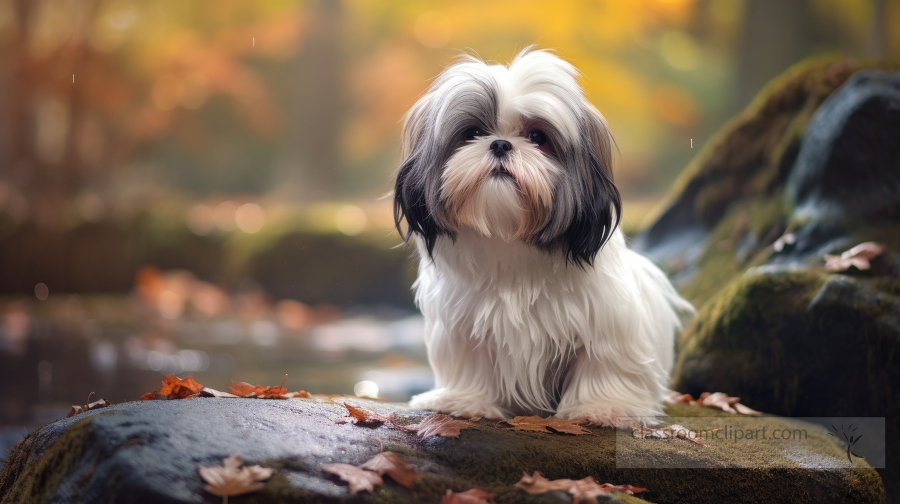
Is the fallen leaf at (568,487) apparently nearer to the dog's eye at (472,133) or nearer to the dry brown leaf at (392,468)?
the dry brown leaf at (392,468)

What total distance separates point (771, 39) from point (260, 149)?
40.1 ft

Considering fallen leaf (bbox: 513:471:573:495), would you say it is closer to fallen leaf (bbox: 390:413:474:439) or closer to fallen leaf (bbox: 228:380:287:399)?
fallen leaf (bbox: 390:413:474:439)

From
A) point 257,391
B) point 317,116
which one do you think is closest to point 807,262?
point 257,391

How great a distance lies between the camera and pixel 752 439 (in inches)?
134

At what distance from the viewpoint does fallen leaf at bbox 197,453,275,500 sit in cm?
214

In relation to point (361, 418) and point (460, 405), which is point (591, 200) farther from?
point (361, 418)

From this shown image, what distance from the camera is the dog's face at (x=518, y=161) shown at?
112 inches

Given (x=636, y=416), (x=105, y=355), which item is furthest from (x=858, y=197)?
(x=105, y=355)

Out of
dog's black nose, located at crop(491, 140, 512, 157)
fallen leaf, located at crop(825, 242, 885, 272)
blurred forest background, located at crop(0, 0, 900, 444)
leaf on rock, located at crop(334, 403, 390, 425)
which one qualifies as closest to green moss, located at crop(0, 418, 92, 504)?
leaf on rock, located at crop(334, 403, 390, 425)

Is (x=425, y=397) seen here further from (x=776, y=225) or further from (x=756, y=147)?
(x=756, y=147)

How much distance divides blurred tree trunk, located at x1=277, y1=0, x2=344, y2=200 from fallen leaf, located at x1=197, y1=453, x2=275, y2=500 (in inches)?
501

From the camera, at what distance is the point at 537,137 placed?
2.97 meters

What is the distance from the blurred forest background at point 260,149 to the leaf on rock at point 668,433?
12.6 ft

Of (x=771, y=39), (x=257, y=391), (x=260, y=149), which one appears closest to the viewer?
(x=257, y=391)
